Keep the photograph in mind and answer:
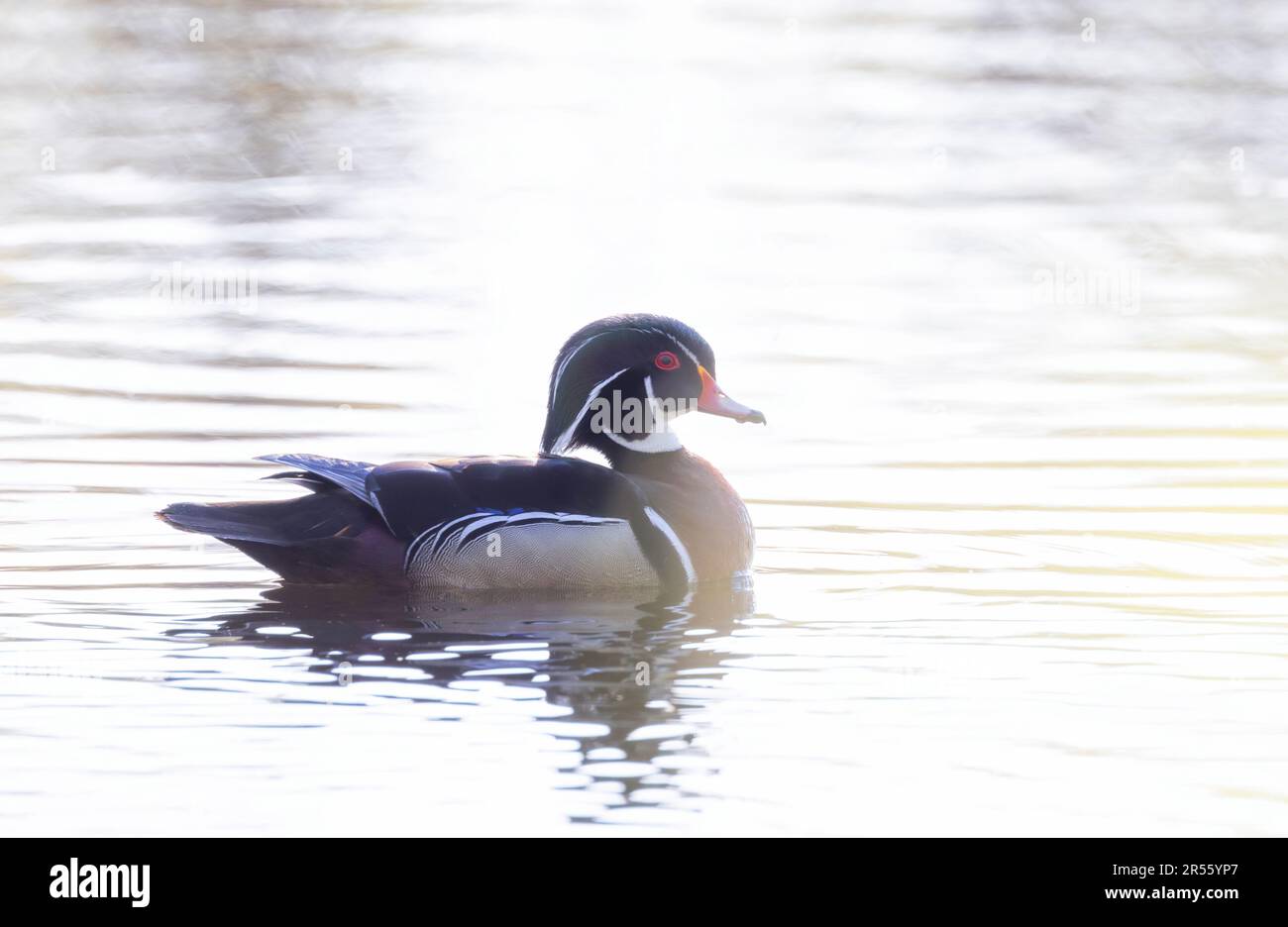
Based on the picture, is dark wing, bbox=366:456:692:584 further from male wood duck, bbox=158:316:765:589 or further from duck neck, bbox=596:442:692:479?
duck neck, bbox=596:442:692:479

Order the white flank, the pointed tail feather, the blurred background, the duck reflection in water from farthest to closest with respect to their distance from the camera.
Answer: the white flank
the pointed tail feather
the duck reflection in water
the blurred background

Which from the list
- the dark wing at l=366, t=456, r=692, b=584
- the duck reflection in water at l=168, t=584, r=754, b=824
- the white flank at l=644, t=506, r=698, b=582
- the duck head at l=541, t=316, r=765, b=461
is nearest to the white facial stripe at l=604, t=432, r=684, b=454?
the duck head at l=541, t=316, r=765, b=461

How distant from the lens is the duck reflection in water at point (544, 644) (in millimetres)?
8531

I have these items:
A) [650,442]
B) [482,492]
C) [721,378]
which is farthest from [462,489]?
[721,378]

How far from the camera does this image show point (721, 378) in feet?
49.4

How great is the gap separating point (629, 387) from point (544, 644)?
1989 millimetres

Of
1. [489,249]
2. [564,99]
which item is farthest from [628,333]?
[564,99]

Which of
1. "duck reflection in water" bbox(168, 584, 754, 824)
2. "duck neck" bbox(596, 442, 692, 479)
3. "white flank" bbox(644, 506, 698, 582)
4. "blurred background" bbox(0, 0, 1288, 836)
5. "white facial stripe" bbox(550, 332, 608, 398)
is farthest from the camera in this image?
"duck neck" bbox(596, 442, 692, 479)

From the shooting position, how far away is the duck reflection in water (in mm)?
8531

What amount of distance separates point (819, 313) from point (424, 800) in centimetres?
967

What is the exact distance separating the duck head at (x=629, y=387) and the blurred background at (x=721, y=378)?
95 centimetres

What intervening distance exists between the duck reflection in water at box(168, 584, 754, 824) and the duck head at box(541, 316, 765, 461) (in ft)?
3.06

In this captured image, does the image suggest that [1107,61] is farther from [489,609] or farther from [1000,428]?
[489,609]

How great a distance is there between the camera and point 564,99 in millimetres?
24375
